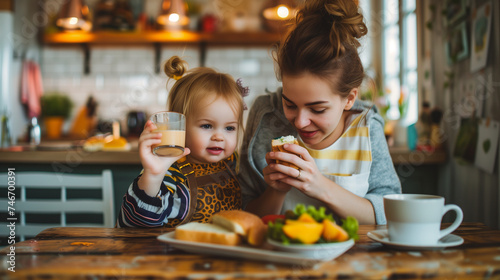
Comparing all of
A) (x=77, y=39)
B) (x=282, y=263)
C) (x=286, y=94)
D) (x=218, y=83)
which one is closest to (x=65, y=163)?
(x=218, y=83)

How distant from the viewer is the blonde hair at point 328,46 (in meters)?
1.23

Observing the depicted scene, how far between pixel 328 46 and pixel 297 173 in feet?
1.30

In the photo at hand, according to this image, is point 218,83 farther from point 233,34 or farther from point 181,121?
point 233,34

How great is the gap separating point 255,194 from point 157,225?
0.43m

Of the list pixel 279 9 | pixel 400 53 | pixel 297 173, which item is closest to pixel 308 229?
pixel 297 173

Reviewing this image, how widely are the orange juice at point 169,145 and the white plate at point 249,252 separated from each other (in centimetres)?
30

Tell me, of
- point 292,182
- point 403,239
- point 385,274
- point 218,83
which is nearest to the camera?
point 385,274

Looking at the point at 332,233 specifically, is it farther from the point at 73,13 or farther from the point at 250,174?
the point at 73,13

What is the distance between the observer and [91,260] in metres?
0.84

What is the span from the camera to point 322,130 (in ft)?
4.18

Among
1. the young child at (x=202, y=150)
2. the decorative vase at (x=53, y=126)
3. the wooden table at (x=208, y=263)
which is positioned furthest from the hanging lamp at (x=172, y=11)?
the wooden table at (x=208, y=263)

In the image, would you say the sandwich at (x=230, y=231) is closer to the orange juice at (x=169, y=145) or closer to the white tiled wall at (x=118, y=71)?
the orange juice at (x=169, y=145)

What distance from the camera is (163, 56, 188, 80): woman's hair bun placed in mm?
1455

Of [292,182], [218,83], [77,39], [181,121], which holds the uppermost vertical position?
[77,39]
